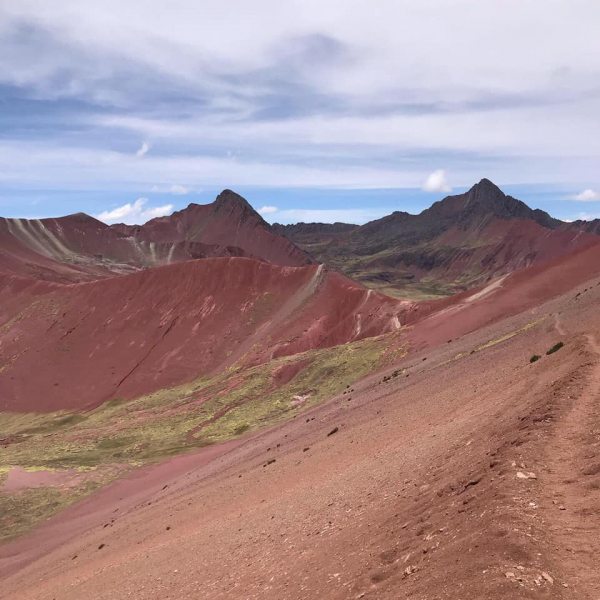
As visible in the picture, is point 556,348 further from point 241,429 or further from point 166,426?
point 166,426

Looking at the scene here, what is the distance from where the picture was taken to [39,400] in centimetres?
8075

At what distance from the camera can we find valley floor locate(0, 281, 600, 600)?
880cm

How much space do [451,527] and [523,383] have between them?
11.1m

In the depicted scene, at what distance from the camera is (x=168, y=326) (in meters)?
90.9

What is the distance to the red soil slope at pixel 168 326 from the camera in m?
76.0

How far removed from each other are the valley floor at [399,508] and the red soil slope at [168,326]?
1525 inches

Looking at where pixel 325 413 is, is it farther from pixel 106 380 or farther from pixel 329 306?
pixel 106 380

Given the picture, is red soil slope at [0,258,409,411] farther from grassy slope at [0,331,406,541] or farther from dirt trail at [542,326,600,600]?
dirt trail at [542,326,600,600]

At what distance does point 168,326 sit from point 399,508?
8201 centimetres

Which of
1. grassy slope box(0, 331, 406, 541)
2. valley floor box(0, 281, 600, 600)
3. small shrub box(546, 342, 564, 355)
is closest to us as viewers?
valley floor box(0, 281, 600, 600)

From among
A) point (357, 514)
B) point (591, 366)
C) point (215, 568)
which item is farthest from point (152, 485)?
point (591, 366)

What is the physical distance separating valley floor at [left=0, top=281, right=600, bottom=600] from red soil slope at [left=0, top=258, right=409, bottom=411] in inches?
1525

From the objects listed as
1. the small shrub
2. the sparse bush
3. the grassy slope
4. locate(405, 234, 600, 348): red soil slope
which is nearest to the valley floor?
the small shrub

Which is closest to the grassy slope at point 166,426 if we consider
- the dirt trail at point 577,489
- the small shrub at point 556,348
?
the small shrub at point 556,348
